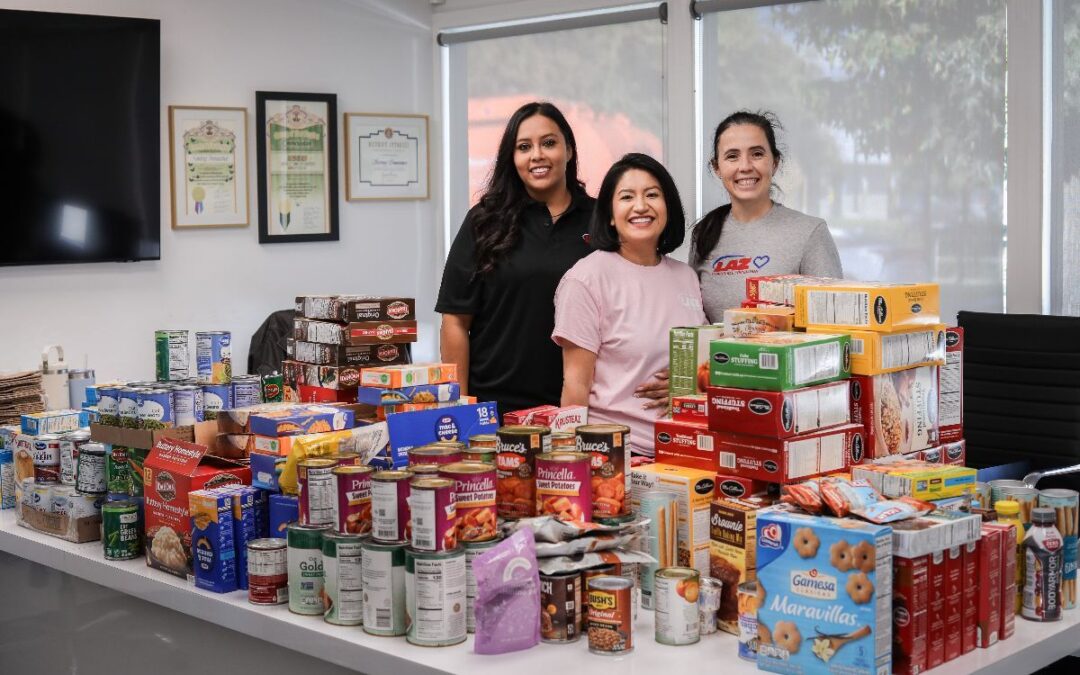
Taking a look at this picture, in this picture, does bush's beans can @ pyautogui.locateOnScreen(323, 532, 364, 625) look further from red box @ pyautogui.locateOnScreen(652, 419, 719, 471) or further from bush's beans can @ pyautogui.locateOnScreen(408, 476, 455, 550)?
red box @ pyautogui.locateOnScreen(652, 419, 719, 471)

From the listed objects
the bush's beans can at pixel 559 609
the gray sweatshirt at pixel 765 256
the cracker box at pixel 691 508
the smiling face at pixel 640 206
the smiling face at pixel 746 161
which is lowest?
the bush's beans can at pixel 559 609

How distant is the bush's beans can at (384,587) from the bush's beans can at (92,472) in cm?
98

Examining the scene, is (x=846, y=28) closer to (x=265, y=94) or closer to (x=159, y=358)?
(x=265, y=94)

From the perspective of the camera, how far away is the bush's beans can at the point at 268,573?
218 cm

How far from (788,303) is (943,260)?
2.41 m

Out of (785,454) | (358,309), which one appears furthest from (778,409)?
(358,309)

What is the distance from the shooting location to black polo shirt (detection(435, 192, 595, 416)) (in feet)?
11.7

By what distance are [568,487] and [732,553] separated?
0.31 m

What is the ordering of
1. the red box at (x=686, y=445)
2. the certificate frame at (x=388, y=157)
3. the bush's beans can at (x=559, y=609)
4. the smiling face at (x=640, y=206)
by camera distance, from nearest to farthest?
1. the bush's beans can at (x=559, y=609)
2. the red box at (x=686, y=445)
3. the smiling face at (x=640, y=206)
4. the certificate frame at (x=388, y=157)

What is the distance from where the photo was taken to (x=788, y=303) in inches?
99.5

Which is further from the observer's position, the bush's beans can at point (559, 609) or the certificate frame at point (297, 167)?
the certificate frame at point (297, 167)

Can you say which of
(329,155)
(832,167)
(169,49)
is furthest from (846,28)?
(169,49)

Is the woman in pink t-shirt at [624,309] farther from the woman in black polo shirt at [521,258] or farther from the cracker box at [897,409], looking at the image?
the cracker box at [897,409]

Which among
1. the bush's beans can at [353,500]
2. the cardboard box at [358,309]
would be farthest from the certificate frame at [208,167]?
the bush's beans can at [353,500]
